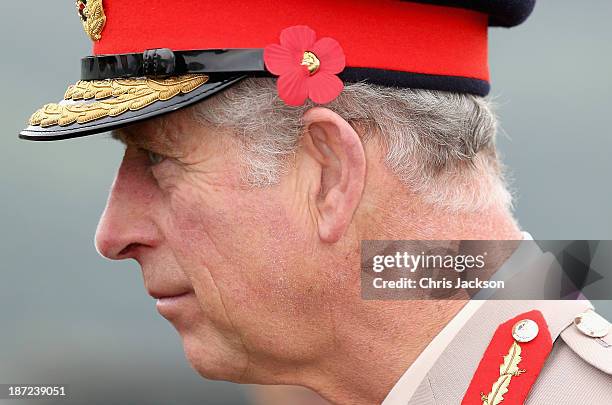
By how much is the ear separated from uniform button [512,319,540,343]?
14.5 inches

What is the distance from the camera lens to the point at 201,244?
6.18 ft

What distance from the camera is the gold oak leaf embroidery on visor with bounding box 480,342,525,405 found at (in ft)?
5.65

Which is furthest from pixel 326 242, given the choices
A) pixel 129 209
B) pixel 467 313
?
pixel 129 209

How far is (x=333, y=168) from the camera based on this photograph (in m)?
1.85

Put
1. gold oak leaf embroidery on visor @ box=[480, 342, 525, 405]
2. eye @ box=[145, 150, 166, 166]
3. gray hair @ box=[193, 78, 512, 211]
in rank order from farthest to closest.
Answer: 1. eye @ box=[145, 150, 166, 166]
2. gray hair @ box=[193, 78, 512, 211]
3. gold oak leaf embroidery on visor @ box=[480, 342, 525, 405]

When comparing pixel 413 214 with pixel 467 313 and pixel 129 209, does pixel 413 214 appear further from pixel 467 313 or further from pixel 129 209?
pixel 129 209

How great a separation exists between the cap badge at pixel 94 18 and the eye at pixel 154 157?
10.5 inches

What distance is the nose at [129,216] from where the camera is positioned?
1.97 m

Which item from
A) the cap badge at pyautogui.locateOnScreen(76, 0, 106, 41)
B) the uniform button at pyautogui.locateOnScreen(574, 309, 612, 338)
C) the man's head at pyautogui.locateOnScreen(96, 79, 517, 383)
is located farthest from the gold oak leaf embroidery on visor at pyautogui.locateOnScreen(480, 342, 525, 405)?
the cap badge at pyautogui.locateOnScreen(76, 0, 106, 41)

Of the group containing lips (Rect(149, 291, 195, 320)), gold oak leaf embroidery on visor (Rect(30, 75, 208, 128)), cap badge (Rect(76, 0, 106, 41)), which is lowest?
lips (Rect(149, 291, 195, 320))

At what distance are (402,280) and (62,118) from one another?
2.42 feet

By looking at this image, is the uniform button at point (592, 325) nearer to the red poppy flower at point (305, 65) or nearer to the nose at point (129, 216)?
the red poppy flower at point (305, 65)

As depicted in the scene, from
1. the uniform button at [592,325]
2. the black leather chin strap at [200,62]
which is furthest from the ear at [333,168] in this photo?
the uniform button at [592,325]

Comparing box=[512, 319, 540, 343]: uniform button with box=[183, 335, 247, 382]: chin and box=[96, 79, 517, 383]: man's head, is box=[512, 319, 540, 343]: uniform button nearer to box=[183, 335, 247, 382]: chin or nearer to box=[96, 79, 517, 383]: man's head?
box=[96, 79, 517, 383]: man's head
